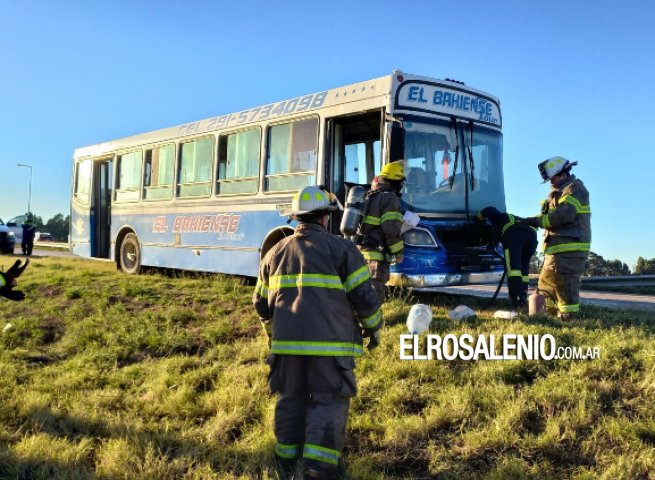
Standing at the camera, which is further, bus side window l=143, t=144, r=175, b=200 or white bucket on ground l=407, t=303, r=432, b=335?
bus side window l=143, t=144, r=175, b=200

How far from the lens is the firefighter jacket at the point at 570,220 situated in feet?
21.5

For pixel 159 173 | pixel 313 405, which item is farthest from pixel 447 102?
pixel 159 173

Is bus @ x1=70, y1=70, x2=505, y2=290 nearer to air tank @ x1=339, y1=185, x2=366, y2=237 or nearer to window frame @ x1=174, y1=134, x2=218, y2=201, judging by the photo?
window frame @ x1=174, y1=134, x2=218, y2=201

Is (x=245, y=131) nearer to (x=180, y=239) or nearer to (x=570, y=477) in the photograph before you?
(x=180, y=239)

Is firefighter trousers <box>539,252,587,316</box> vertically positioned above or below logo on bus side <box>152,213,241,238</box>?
below

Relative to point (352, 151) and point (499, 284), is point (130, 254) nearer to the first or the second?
point (352, 151)

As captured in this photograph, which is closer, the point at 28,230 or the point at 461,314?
the point at 461,314

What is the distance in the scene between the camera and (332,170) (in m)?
8.21

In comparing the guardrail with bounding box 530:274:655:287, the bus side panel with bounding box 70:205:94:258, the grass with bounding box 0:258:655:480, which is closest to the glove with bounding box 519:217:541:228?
the grass with bounding box 0:258:655:480

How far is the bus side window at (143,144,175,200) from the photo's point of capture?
11.4m

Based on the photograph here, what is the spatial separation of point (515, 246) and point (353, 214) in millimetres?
2229

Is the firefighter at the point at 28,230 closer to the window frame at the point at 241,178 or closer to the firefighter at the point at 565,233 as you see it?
the window frame at the point at 241,178

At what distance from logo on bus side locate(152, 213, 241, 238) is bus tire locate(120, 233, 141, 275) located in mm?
821

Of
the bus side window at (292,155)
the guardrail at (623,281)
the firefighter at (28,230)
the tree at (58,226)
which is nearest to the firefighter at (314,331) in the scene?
the bus side window at (292,155)
